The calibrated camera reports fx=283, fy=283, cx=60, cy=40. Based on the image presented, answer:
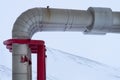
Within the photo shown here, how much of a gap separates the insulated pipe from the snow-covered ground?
379mm

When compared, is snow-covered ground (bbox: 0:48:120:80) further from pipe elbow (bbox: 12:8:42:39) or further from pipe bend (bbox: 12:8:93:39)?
pipe elbow (bbox: 12:8:42:39)

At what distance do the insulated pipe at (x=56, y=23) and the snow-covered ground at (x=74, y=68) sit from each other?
1.24 ft

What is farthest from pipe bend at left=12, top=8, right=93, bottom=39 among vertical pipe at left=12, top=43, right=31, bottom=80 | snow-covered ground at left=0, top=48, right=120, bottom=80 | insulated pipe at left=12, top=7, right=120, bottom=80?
snow-covered ground at left=0, top=48, right=120, bottom=80

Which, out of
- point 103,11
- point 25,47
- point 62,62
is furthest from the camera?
point 62,62

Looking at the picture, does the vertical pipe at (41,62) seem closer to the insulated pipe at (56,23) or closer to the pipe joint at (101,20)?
the insulated pipe at (56,23)

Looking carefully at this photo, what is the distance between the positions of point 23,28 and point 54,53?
0.68 meters

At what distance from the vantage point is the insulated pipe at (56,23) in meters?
3.06

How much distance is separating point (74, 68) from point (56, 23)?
0.71 m

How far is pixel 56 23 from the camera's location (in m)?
3.35

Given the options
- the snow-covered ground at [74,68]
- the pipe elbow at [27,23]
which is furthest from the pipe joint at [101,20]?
the pipe elbow at [27,23]

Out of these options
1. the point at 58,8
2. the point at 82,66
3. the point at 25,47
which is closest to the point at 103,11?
the point at 58,8

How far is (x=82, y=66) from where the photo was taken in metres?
3.76

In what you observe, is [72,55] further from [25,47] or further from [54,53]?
[25,47]

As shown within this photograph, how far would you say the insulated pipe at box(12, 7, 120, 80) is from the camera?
306 cm
